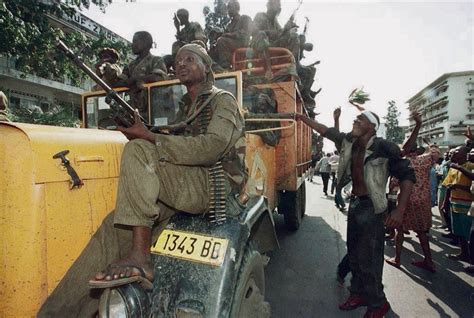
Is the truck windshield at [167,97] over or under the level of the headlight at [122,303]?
over

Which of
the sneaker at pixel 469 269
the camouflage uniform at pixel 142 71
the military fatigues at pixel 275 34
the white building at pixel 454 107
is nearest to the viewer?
the camouflage uniform at pixel 142 71

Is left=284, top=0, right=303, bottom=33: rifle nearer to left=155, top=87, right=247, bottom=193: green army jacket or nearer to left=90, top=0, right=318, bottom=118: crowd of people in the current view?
left=90, top=0, right=318, bottom=118: crowd of people

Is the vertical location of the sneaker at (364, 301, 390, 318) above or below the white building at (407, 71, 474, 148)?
below

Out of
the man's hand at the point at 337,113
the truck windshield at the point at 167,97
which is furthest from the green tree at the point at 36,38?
the man's hand at the point at 337,113

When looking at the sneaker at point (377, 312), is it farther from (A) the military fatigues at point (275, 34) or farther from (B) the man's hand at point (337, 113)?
(A) the military fatigues at point (275, 34)

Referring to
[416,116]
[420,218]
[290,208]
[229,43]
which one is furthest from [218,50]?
[420,218]

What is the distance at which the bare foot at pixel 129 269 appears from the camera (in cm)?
137

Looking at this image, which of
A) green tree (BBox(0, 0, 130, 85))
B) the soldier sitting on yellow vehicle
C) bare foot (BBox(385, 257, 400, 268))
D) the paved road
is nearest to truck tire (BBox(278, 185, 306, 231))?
the paved road

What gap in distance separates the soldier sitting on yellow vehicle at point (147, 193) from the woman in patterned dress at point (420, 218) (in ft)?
12.4

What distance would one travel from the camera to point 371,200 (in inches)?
122

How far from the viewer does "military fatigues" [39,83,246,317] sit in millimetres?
1503

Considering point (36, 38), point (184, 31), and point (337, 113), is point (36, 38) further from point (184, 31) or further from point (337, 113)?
point (337, 113)

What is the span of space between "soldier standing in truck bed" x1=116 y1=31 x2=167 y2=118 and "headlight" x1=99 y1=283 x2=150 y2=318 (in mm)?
2422

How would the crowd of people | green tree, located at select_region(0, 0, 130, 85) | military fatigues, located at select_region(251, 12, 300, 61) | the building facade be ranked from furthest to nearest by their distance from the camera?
1. the building facade
2. green tree, located at select_region(0, 0, 130, 85)
3. military fatigues, located at select_region(251, 12, 300, 61)
4. the crowd of people
